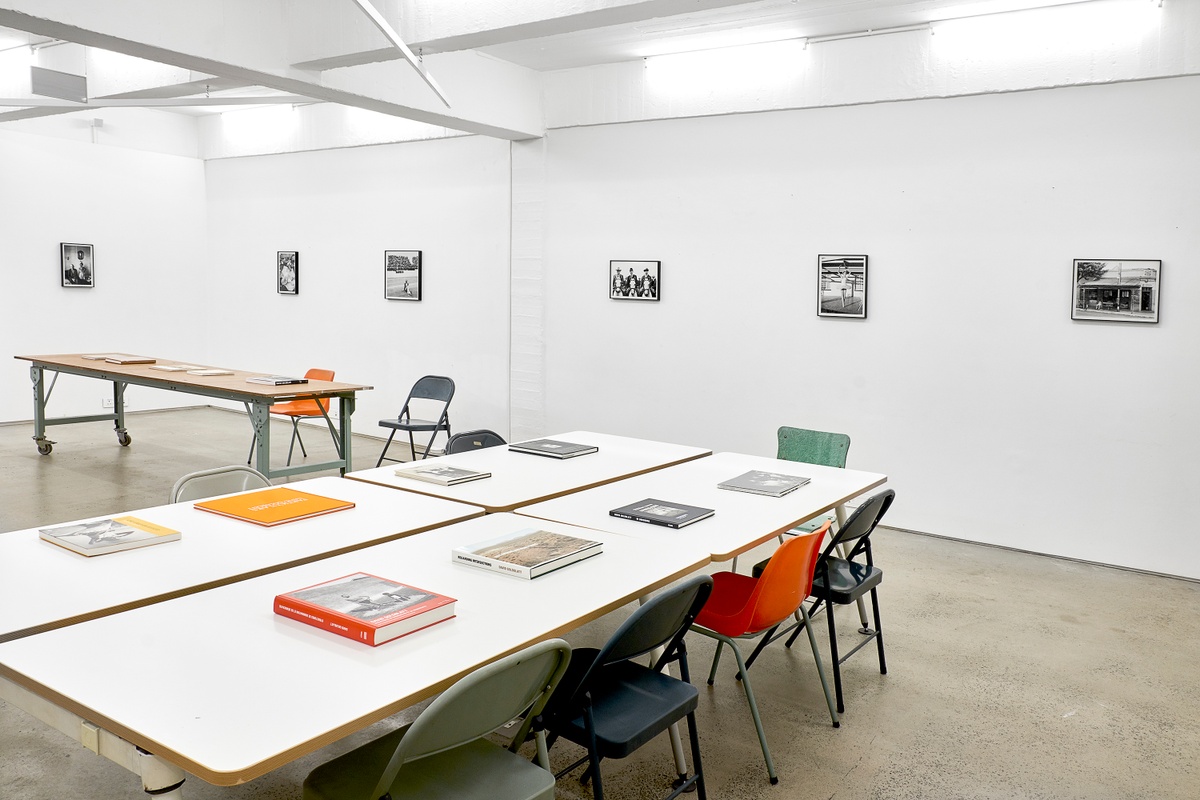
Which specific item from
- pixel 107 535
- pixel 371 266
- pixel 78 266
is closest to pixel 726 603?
pixel 107 535

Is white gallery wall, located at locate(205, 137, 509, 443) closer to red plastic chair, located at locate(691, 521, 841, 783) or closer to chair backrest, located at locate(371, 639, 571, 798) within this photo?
red plastic chair, located at locate(691, 521, 841, 783)

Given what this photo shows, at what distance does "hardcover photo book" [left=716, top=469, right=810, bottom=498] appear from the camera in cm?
376

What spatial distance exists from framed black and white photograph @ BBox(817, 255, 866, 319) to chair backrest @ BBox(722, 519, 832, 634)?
10.9ft

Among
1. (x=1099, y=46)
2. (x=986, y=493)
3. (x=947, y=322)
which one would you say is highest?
(x=1099, y=46)

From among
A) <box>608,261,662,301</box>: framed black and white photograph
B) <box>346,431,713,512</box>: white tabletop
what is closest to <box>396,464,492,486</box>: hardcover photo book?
<box>346,431,713,512</box>: white tabletop

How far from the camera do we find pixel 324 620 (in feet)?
7.16

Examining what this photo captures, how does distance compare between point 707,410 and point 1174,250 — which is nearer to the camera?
point 1174,250

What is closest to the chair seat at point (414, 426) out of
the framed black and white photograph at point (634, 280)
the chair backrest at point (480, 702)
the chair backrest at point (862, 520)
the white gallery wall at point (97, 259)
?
the framed black and white photograph at point (634, 280)

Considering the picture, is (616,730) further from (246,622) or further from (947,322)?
(947,322)

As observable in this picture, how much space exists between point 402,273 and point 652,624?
695 centimetres

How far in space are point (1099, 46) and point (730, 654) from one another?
13.1 ft

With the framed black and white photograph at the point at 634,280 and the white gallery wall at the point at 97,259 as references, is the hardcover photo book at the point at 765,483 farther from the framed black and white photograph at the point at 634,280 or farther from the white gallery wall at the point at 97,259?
the white gallery wall at the point at 97,259

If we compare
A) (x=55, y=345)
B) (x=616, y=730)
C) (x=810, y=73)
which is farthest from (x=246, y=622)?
(x=55, y=345)

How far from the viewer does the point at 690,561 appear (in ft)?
9.25
